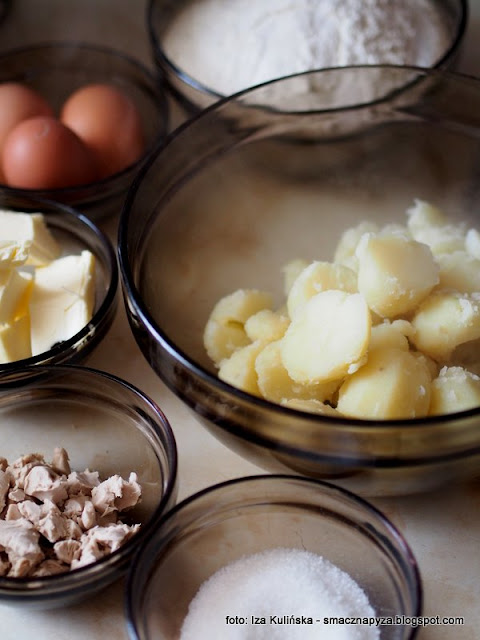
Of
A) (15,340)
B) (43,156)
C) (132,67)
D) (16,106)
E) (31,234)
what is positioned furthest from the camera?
(132,67)

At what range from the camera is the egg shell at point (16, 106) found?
149 cm

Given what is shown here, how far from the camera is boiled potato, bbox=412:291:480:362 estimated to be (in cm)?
103

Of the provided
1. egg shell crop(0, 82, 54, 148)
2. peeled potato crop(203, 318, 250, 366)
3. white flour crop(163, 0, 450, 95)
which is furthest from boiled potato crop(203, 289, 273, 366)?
egg shell crop(0, 82, 54, 148)

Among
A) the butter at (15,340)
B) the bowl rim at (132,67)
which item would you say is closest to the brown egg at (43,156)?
the bowl rim at (132,67)

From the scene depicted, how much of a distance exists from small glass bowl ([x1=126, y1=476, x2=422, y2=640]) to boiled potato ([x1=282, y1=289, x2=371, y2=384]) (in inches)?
5.3

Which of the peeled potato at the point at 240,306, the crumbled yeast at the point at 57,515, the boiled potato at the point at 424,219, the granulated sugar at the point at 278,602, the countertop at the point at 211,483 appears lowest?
the countertop at the point at 211,483

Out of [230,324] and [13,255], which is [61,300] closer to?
[13,255]

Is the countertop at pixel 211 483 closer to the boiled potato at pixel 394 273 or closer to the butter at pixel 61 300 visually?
the butter at pixel 61 300

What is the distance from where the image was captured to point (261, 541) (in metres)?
1.04

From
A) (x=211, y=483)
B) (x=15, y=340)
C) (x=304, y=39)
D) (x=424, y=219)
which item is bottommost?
(x=211, y=483)

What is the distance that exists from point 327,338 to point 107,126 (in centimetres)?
71

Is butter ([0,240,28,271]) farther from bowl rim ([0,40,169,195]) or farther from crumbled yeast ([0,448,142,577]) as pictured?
crumbled yeast ([0,448,142,577])

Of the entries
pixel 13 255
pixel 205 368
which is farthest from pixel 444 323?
pixel 13 255

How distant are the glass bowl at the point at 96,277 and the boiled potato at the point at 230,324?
15cm
